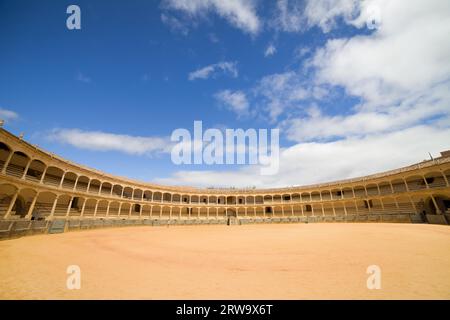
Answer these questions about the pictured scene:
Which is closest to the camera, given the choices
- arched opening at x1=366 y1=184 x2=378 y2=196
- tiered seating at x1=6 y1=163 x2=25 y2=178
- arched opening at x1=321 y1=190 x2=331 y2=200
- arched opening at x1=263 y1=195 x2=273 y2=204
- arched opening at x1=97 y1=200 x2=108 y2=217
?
tiered seating at x1=6 y1=163 x2=25 y2=178

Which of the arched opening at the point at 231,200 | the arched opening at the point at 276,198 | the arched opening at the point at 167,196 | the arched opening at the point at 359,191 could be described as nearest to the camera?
the arched opening at the point at 359,191

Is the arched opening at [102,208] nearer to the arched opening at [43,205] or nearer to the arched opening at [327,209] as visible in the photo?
the arched opening at [43,205]

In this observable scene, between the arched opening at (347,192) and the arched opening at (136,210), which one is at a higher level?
the arched opening at (347,192)

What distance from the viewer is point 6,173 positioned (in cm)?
1850

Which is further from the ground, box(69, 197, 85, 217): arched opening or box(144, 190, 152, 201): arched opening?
box(144, 190, 152, 201): arched opening

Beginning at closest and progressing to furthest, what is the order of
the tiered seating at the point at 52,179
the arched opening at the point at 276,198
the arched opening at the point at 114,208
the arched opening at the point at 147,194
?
the tiered seating at the point at 52,179
the arched opening at the point at 114,208
the arched opening at the point at 147,194
the arched opening at the point at 276,198

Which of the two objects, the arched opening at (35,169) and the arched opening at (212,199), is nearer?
the arched opening at (35,169)

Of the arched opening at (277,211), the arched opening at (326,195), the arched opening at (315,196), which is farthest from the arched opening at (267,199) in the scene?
the arched opening at (326,195)

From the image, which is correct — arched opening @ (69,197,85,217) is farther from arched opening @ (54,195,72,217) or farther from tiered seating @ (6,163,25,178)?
tiered seating @ (6,163,25,178)

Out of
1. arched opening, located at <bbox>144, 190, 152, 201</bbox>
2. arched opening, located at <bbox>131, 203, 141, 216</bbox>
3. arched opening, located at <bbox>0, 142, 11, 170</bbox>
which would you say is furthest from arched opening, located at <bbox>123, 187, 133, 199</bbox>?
arched opening, located at <bbox>0, 142, 11, 170</bbox>

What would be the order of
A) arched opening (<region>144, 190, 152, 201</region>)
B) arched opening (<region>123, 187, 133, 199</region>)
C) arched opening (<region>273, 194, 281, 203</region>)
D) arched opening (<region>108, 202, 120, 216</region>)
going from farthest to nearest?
arched opening (<region>273, 194, 281, 203</region>) < arched opening (<region>144, 190, 152, 201</region>) < arched opening (<region>123, 187, 133, 199</region>) < arched opening (<region>108, 202, 120, 216</region>)
